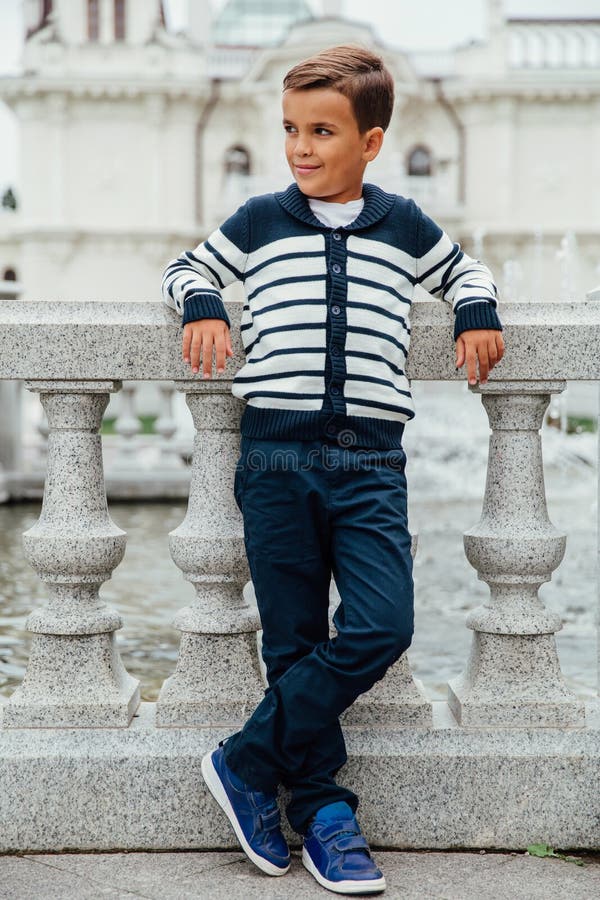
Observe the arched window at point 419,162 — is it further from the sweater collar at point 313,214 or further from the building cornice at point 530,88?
the sweater collar at point 313,214

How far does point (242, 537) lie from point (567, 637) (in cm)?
304

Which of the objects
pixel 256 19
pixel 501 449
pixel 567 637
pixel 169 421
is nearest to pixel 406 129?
pixel 256 19

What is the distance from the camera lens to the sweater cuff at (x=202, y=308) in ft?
7.36

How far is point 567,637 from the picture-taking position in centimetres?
510

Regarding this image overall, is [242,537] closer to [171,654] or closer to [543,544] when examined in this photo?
[543,544]

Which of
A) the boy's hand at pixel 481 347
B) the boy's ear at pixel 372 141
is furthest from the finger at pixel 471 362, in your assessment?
the boy's ear at pixel 372 141

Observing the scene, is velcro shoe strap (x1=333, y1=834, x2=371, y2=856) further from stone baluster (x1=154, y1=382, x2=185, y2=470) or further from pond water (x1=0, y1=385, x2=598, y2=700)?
stone baluster (x1=154, y1=382, x2=185, y2=470)

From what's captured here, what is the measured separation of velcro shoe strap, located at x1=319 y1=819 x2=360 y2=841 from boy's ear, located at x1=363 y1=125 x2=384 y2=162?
1335 mm

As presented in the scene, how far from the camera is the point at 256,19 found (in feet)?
130

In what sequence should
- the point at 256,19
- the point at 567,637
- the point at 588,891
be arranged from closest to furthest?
the point at 588,891
the point at 567,637
the point at 256,19

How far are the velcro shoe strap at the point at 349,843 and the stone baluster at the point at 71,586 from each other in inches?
21.4

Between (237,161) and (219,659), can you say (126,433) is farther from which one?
(237,161)

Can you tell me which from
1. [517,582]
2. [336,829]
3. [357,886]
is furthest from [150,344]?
[357,886]

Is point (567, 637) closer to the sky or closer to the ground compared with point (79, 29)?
closer to the ground
